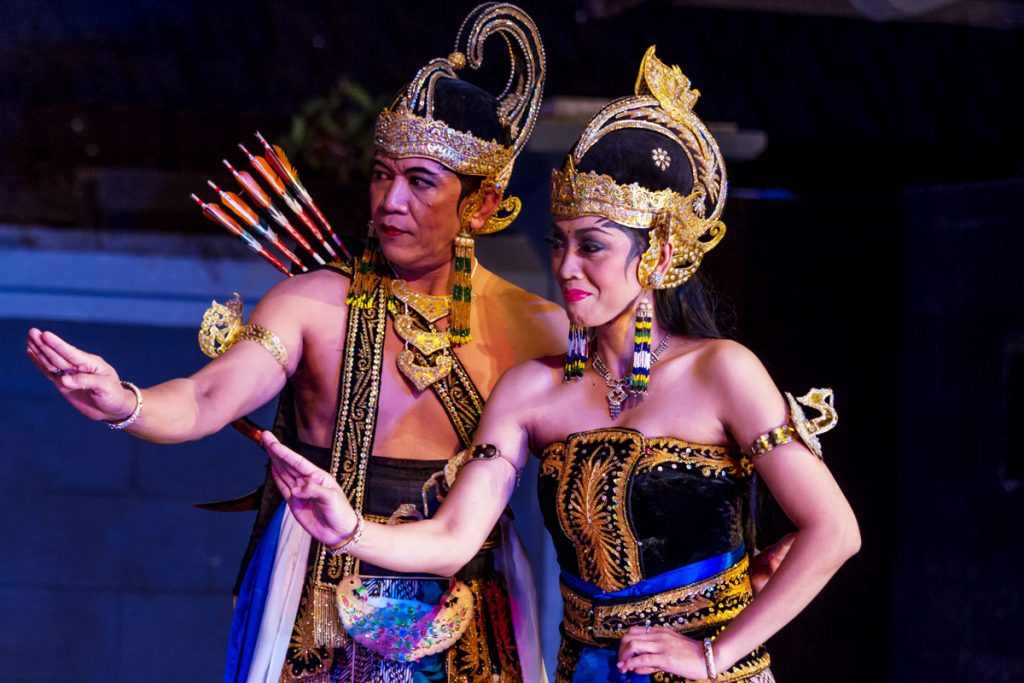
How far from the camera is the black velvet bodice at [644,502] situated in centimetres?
188

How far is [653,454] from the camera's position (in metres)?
1.89

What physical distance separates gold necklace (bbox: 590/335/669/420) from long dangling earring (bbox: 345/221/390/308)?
49 centimetres

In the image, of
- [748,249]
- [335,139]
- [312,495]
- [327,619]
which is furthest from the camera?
[335,139]

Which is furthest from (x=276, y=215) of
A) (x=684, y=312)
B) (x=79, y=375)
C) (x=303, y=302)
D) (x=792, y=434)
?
(x=792, y=434)

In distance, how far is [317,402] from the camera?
230 cm

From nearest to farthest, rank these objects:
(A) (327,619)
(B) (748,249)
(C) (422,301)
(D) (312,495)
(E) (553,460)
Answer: (D) (312,495) < (E) (553,460) < (A) (327,619) < (C) (422,301) < (B) (748,249)

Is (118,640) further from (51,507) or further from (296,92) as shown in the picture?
(296,92)

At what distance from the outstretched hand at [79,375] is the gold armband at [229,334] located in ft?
0.96

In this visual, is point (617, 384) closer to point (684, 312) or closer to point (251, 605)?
point (684, 312)

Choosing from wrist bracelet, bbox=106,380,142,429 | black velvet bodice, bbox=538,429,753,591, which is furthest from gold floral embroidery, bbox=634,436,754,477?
wrist bracelet, bbox=106,380,142,429

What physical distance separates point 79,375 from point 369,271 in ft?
1.89

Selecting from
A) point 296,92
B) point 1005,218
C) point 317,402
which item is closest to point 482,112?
point 317,402

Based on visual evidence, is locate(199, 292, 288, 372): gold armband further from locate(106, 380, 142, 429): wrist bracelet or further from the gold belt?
the gold belt

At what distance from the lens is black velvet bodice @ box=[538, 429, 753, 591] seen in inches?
74.2
